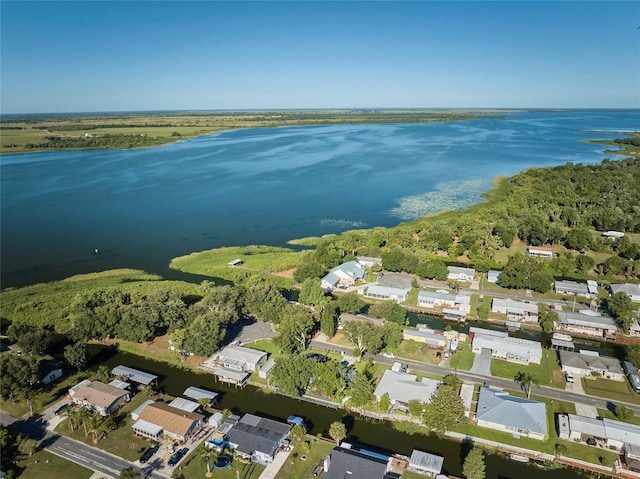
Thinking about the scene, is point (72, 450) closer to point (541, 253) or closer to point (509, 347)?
point (509, 347)

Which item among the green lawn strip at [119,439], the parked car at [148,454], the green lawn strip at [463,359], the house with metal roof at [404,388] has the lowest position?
the green lawn strip at [119,439]

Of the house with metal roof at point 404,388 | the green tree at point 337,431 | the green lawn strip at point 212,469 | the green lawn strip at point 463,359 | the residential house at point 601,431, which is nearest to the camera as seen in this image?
the green lawn strip at point 212,469

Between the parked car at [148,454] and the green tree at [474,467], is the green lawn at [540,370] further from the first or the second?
the parked car at [148,454]

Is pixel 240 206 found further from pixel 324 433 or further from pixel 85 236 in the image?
pixel 324 433

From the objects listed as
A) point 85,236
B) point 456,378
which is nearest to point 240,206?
point 85,236

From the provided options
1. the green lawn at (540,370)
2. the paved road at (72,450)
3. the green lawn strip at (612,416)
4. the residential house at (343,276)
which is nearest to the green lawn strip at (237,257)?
the residential house at (343,276)

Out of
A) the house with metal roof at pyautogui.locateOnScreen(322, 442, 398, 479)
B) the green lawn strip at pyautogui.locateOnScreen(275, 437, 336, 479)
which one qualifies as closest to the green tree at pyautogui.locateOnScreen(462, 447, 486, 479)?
the house with metal roof at pyautogui.locateOnScreen(322, 442, 398, 479)

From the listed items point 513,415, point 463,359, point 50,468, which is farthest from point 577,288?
point 50,468

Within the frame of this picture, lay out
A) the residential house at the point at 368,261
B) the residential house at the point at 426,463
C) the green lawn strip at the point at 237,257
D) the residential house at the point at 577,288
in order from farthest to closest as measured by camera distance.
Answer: the residential house at the point at 368,261 < the green lawn strip at the point at 237,257 < the residential house at the point at 577,288 < the residential house at the point at 426,463
